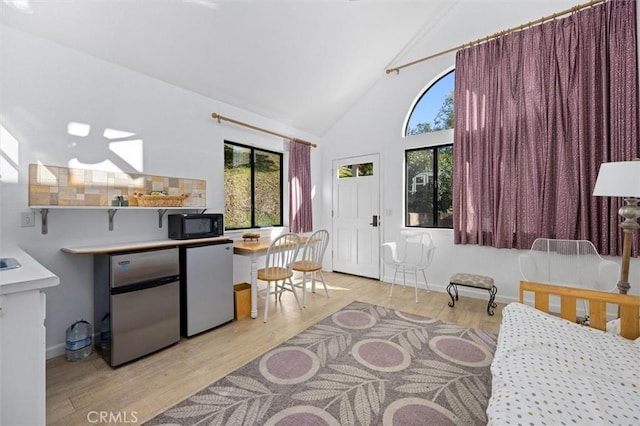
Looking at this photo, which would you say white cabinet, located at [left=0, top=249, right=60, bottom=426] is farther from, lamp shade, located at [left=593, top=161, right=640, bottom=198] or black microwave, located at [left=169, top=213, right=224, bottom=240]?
lamp shade, located at [left=593, top=161, right=640, bottom=198]

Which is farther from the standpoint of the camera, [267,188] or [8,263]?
[267,188]

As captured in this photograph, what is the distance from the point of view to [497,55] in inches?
127

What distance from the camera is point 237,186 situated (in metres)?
3.71

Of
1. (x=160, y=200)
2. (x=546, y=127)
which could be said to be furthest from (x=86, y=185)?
(x=546, y=127)

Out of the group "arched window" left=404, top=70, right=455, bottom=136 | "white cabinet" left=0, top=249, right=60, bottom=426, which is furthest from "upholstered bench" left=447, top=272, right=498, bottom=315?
"white cabinet" left=0, top=249, right=60, bottom=426

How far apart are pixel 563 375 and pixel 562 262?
2.28 metres

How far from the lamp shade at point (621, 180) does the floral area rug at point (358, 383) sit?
4.71 ft

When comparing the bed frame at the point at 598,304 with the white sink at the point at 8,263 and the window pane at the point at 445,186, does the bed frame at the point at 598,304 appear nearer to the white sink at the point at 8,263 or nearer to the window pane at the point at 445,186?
the window pane at the point at 445,186

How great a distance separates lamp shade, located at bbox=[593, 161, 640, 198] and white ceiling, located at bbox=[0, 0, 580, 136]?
8.18 feet

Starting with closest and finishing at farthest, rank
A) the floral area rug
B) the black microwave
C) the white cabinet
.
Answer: the white cabinet, the floral area rug, the black microwave

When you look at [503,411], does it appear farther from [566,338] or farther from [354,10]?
[354,10]

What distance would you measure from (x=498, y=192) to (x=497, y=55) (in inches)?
64.6

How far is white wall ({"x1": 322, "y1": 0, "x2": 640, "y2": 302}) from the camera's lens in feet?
10.7

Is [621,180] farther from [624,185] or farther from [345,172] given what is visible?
[345,172]
